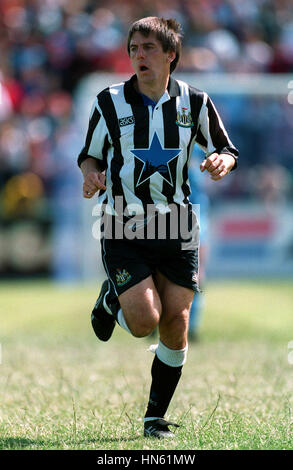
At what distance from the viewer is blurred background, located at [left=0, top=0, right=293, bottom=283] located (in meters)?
13.0

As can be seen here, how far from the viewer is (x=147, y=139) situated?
13.4 ft

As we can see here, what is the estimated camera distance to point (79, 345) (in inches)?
309

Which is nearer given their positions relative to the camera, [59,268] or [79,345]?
[79,345]

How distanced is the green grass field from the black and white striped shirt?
115cm

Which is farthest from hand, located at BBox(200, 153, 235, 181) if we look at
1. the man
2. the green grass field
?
the green grass field

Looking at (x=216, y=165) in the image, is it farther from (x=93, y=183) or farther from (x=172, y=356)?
(x=172, y=356)

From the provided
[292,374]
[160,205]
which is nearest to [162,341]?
[160,205]

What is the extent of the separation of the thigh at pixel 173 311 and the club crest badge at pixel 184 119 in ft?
2.47

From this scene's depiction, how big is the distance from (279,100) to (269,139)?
63 centimetres

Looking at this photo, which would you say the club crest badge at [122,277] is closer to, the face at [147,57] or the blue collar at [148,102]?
the blue collar at [148,102]

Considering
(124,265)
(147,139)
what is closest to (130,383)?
(124,265)

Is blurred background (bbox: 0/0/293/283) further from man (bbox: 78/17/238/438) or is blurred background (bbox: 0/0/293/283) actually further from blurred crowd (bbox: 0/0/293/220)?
man (bbox: 78/17/238/438)

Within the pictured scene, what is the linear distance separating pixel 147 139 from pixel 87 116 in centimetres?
872
